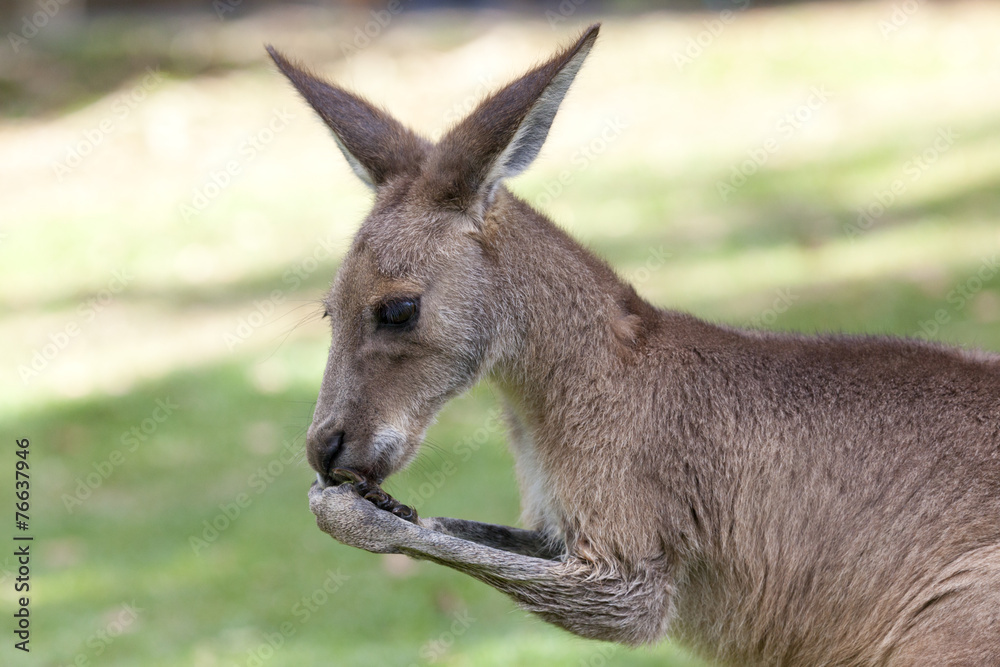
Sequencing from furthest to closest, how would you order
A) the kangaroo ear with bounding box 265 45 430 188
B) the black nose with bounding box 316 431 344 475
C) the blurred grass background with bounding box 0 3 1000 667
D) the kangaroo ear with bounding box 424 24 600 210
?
the blurred grass background with bounding box 0 3 1000 667
the kangaroo ear with bounding box 265 45 430 188
the black nose with bounding box 316 431 344 475
the kangaroo ear with bounding box 424 24 600 210

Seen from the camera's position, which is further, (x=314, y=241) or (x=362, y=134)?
(x=314, y=241)

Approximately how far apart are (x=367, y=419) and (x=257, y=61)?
1277 centimetres

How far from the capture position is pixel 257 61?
16109 mm

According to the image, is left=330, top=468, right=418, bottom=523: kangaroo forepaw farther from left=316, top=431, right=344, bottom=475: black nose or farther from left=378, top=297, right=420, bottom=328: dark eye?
left=378, top=297, right=420, bottom=328: dark eye

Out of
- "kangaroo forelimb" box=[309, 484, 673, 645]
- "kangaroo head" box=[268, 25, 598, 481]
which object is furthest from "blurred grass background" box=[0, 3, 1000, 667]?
"kangaroo forelimb" box=[309, 484, 673, 645]

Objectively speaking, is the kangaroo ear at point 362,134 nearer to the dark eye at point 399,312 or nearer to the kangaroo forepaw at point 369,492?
the dark eye at point 399,312

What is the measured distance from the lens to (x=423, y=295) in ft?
14.3

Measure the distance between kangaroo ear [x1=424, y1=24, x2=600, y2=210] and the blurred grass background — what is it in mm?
1391

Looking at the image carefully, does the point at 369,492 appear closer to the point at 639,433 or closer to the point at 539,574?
the point at 539,574

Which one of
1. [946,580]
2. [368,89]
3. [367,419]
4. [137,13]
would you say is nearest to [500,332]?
[367,419]

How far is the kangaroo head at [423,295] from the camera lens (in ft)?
14.1

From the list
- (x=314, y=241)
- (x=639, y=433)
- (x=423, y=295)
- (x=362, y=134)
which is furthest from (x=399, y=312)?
(x=314, y=241)

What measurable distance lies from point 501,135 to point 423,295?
2.12ft

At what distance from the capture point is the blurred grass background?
26.2ft
